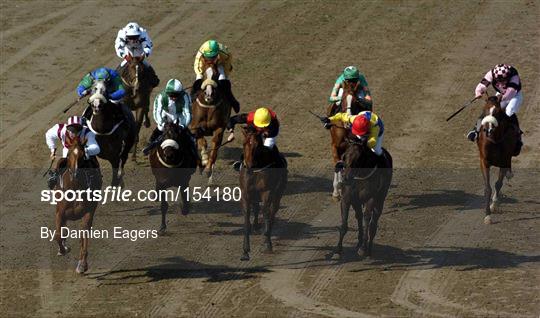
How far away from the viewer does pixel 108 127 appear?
24.5 m

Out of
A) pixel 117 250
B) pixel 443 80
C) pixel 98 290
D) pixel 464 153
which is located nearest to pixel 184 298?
pixel 98 290

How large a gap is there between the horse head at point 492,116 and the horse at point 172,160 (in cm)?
479

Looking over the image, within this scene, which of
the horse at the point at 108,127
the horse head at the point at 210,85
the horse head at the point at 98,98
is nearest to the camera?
the horse head at the point at 98,98

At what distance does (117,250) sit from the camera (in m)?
23.0

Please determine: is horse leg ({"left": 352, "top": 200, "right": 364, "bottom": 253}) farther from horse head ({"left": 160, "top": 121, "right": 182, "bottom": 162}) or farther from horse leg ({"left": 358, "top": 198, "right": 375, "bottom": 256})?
horse head ({"left": 160, "top": 121, "right": 182, "bottom": 162})

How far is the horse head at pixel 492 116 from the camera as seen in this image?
928 inches

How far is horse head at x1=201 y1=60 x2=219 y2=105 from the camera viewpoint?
26.0 m

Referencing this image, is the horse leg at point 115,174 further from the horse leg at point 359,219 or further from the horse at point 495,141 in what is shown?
the horse at point 495,141

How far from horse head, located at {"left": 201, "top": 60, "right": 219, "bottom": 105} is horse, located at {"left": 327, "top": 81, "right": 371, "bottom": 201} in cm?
219

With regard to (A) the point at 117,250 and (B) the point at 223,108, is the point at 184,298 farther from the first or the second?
(B) the point at 223,108

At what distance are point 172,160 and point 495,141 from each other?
17.5ft

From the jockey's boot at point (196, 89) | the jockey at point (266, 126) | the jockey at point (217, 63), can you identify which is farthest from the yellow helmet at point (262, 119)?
the jockey's boot at point (196, 89)

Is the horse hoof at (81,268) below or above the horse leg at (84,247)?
below

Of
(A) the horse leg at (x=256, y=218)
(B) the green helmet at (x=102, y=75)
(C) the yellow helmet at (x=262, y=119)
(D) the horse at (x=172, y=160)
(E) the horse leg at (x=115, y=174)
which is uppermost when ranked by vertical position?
(B) the green helmet at (x=102, y=75)
